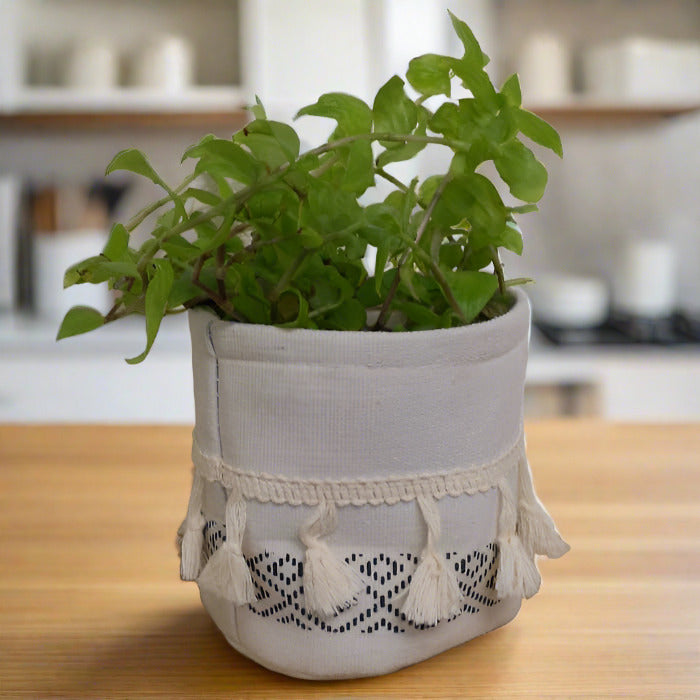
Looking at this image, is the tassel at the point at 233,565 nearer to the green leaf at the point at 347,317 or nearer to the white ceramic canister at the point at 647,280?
the green leaf at the point at 347,317

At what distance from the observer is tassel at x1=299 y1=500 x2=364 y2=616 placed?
1.43 feet

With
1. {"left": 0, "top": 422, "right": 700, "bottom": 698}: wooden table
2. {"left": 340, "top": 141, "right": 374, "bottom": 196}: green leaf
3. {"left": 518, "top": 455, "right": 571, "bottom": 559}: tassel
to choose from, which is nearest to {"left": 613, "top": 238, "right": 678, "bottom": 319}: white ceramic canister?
{"left": 0, "top": 422, "right": 700, "bottom": 698}: wooden table

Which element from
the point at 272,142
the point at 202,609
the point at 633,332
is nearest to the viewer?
the point at 272,142

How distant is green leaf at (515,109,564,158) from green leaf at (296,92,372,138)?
0.23ft

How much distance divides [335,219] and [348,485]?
0.12 meters

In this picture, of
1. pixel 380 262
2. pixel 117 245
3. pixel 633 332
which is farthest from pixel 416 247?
pixel 633 332

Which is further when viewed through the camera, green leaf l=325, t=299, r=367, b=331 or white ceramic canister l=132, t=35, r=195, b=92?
white ceramic canister l=132, t=35, r=195, b=92

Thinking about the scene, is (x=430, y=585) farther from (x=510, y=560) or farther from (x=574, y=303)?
(x=574, y=303)

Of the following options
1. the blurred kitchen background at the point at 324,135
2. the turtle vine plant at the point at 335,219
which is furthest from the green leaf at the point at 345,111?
the blurred kitchen background at the point at 324,135

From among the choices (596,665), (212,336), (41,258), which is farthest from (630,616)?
(41,258)

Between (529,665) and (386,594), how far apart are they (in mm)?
86

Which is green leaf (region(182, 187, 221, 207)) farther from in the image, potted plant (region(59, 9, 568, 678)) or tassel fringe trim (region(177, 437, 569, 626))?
tassel fringe trim (region(177, 437, 569, 626))

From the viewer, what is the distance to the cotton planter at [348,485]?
1.41 feet

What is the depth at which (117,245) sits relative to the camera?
422 millimetres
